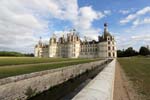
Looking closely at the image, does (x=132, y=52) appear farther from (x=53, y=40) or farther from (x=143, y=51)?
(x=53, y=40)

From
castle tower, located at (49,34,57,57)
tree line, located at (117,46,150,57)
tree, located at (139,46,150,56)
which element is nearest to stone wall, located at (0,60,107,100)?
tree line, located at (117,46,150,57)

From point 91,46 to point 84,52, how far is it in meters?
6.63

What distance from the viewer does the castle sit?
11181 centimetres

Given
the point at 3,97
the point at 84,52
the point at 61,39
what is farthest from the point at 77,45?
the point at 3,97

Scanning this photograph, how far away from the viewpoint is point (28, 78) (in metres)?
10.6

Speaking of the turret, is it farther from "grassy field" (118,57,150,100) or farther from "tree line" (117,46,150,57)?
"grassy field" (118,57,150,100)

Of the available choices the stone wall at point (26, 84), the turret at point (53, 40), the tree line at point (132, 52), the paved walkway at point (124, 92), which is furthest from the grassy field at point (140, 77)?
the turret at point (53, 40)

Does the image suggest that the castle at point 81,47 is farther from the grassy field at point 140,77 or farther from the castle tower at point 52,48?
the grassy field at point 140,77

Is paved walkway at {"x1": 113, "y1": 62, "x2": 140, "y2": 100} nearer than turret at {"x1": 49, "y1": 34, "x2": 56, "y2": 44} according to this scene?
Yes

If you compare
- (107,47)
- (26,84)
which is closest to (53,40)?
(107,47)

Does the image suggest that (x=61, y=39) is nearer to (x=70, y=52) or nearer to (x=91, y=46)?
(x=70, y=52)

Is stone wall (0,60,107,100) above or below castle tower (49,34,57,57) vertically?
below

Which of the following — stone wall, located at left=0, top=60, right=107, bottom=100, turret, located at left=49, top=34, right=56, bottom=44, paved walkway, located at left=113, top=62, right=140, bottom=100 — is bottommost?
paved walkway, located at left=113, top=62, right=140, bottom=100

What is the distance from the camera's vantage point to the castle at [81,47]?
4402 inches
